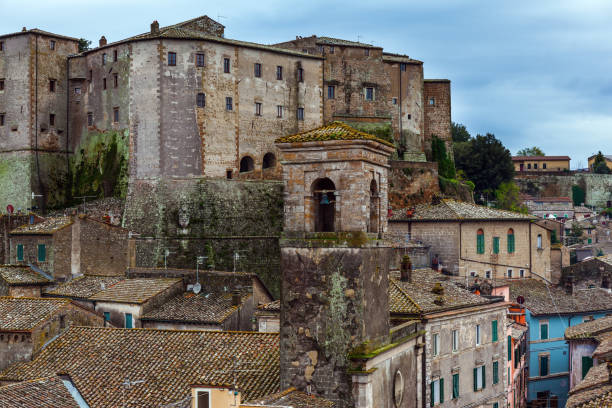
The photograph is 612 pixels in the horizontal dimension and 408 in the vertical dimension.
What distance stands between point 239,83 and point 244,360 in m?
32.5

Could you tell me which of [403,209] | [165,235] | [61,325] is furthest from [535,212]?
[61,325]

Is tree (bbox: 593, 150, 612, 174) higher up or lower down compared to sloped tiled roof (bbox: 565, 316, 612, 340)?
higher up

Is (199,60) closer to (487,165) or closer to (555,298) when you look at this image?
(555,298)

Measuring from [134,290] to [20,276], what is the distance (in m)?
7.57

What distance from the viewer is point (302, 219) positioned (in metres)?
23.5

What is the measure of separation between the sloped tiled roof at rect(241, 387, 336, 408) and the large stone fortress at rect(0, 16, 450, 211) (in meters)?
33.7

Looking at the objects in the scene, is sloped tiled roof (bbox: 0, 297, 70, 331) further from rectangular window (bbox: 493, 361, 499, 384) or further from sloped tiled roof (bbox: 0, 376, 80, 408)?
rectangular window (bbox: 493, 361, 499, 384)

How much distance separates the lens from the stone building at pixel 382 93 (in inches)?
2511

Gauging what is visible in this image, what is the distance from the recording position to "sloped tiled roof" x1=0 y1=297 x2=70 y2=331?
31.5m

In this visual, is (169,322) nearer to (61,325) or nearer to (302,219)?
(61,325)

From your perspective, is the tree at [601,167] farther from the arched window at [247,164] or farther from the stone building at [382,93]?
the arched window at [247,164]

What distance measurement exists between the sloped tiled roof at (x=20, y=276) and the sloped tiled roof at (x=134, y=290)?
503 cm

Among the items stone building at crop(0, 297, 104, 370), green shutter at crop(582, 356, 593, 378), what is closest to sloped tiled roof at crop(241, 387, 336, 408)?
stone building at crop(0, 297, 104, 370)

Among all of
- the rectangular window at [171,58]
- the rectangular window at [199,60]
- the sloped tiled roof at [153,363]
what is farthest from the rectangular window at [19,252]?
the rectangular window at [199,60]
